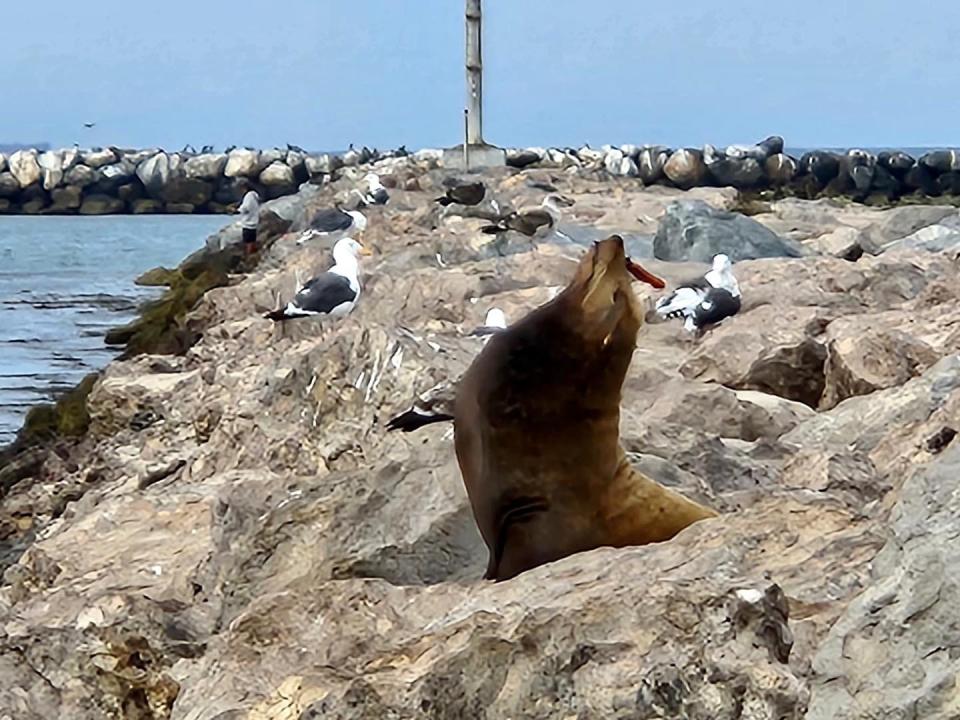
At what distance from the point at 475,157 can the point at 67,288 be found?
6.56 m

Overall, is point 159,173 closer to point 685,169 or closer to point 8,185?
point 8,185

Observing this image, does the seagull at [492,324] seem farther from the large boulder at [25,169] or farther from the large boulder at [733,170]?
the large boulder at [25,169]

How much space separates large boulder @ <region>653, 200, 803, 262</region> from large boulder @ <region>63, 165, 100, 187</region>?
113 ft

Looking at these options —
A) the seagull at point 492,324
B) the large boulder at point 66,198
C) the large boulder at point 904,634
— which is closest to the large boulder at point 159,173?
the large boulder at point 66,198

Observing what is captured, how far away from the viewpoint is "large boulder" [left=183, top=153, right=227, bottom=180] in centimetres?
4103

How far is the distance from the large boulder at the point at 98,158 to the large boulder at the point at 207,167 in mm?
3657

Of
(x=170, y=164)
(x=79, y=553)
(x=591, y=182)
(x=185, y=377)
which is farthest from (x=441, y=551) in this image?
(x=170, y=164)

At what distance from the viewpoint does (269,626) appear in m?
2.76

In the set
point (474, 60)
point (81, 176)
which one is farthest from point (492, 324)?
point (81, 176)

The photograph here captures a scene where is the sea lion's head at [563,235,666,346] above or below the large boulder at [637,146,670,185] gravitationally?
above

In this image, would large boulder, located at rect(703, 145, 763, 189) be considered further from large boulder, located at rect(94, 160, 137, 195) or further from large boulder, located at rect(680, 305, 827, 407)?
large boulder, located at rect(680, 305, 827, 407)

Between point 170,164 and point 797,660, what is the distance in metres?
42.0

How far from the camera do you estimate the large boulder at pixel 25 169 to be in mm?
43656

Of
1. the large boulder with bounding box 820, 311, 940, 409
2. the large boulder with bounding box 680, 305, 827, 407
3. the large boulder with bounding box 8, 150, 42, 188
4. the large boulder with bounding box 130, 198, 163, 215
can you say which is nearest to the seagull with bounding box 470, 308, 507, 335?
the large boulder with bounding box 680, 305, 827, 407
